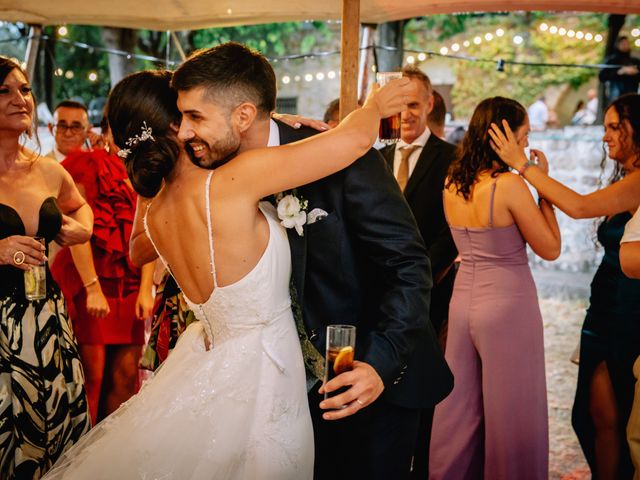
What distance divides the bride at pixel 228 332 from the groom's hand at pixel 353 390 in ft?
0.85

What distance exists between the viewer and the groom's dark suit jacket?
6.80ft

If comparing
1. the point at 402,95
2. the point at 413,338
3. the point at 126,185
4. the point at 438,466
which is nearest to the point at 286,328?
A: the point at 413,338

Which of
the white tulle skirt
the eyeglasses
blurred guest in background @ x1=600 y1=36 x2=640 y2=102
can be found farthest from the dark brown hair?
blurred guest in background @ x1=600 y1=36 x2=640 y2=102

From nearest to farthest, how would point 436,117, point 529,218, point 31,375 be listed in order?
point 31,375 → point 529,218 → point 436,117

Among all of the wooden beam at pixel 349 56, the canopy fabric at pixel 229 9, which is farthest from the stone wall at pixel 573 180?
the wooden beam at pixel 349 56

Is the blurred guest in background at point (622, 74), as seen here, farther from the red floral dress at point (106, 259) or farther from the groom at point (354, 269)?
the groom at point (354, 269)

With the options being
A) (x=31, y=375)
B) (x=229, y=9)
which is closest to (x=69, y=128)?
(x=229, y=9)

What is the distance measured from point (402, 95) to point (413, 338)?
808mm

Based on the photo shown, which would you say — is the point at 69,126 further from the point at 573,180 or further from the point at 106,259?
the point at 573,180

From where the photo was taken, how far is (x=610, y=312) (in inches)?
140

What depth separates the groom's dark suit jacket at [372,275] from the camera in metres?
2.07

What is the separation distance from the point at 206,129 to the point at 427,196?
231 centimetres

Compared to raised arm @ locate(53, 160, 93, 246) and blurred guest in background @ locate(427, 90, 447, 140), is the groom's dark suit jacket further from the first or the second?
blurred guest in background @ locate(427, 90, 447, 140)

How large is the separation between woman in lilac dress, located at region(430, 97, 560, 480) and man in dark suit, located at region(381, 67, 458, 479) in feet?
1.35
